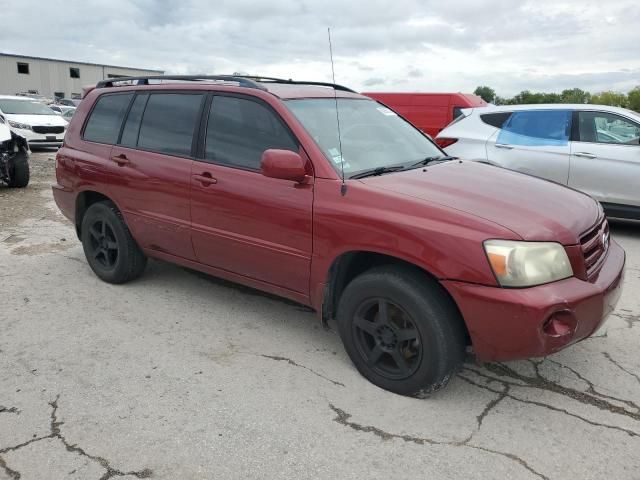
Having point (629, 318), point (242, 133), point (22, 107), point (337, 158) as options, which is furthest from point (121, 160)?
point (22, 107)

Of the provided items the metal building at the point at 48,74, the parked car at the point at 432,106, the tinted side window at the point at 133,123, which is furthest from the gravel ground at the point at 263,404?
the metal building at the point at 48,74

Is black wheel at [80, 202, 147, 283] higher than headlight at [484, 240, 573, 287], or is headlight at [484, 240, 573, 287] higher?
headlight at [484, 240, 573, 287]

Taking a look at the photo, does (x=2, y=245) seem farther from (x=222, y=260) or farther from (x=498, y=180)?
(x=498, y=180)

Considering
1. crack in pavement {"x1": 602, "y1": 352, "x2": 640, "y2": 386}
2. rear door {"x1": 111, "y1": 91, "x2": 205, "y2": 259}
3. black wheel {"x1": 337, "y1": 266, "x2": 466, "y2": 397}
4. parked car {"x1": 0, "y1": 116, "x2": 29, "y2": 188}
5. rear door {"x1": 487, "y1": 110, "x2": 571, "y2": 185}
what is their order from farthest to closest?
parked car {"x1": 0, "y1": 116, "x2": 29, "y2": 188}
rear door {"x1": 487, "y1": 110, "x2": 571, "y2": 185}
rear door {"x1": 111, "y1": 91, "x2": 205, "y2": 259}
crack in pavement {"x1": 602, "y1": 352, "x2": 640, "y2": 386}
black wheel {"x1": 337, "y1": 266, "x2": 466, "y2": 397}

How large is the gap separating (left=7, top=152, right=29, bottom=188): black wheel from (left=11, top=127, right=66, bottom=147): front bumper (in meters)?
6.12

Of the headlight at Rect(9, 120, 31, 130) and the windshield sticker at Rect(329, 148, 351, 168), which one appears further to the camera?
the headlight at Rect(9, 120, 31, 130)

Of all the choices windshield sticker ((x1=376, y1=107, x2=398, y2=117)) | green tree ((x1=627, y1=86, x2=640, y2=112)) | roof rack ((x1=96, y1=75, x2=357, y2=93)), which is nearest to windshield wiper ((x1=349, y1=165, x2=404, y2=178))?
windshield sticker ((x1=376, y1=107, x2=398, y2=117))

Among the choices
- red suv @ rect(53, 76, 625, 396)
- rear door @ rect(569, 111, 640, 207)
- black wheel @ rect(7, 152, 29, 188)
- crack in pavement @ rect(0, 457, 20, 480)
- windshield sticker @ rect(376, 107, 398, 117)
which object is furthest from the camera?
black wheel @ rect(7, 152, 29, 188)

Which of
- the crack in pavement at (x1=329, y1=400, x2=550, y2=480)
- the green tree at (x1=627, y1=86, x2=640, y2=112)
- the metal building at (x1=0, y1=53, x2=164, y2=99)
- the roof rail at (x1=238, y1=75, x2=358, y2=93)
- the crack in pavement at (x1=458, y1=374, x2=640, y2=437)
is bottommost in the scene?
the crack in pavement at (x1=329, y1=400, x2=550, y2=480)

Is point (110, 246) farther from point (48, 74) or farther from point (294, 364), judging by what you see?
point (48, 74)

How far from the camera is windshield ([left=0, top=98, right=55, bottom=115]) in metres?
15.7

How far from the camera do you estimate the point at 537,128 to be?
7.12 m

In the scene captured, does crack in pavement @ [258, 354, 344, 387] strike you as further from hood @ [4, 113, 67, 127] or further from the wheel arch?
hood @ [4, 113, 67, 127]

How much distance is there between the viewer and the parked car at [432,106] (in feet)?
37.7
